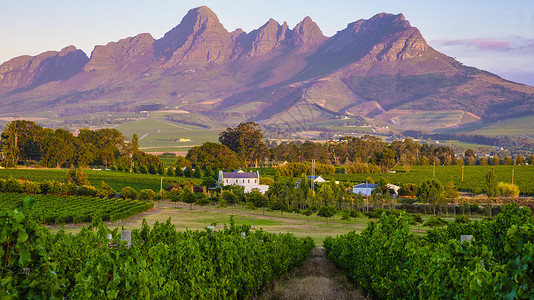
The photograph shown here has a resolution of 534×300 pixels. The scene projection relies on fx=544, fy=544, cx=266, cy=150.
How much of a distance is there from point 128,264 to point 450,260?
3942 mm

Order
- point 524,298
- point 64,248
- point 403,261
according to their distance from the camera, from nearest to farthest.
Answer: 1. point 524,298
2. point 64,248
3. point 403,261

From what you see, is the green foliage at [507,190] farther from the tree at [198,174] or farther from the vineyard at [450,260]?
the vineyard at [450,260]

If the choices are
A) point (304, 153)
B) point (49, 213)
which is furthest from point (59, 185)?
point (304, 153)

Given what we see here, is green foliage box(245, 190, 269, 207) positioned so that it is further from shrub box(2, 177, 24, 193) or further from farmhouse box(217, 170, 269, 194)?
shrub box(2, 177, 24, 193)

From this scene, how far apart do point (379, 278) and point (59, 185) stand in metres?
66.1

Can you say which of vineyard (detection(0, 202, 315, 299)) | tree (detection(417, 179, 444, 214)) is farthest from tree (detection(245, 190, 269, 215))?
vineyard (detection(0, 202, 315, 299))

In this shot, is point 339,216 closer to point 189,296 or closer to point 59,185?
point 59,185

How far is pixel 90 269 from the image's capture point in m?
6.00

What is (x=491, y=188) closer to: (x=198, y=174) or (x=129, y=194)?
(x=129, y=194)

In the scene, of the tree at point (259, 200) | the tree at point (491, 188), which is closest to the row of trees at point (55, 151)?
the tree at point (259, 200)

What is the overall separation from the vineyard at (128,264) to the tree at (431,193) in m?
50.5

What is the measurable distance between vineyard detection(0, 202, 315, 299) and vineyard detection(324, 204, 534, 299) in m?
3.04

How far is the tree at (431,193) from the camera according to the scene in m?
65.1

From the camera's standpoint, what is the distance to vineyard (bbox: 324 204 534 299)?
4.90 metres
